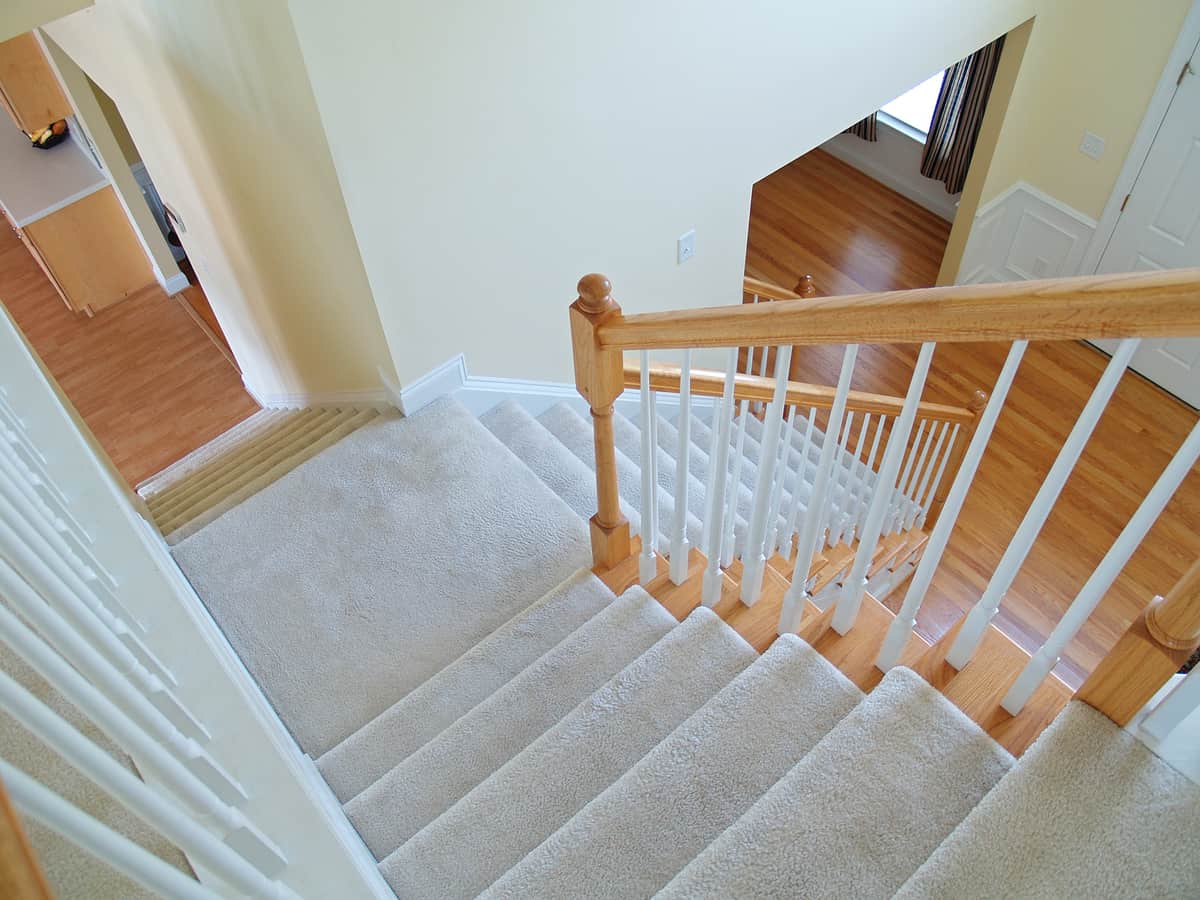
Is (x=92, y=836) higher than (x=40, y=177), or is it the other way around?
(x=92, y=836)

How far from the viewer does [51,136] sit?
6.67 meters

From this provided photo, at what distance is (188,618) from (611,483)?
1.04 m

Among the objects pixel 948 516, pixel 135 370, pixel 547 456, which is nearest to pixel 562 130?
pixel 547 456

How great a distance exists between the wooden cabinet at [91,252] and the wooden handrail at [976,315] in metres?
6.25

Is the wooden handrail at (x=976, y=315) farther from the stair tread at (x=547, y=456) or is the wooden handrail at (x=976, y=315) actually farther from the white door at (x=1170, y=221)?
the white door at (x=1170, y=221)

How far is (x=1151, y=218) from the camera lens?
490 cm

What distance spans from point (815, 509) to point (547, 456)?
5.99 ft

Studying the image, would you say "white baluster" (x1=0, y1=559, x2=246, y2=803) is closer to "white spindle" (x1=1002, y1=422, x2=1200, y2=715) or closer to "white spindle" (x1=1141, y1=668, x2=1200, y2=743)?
"white spindle" (x1=1002, y1=422, x2=1200, y2=715)

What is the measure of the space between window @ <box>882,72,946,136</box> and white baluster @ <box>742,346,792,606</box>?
529 cm

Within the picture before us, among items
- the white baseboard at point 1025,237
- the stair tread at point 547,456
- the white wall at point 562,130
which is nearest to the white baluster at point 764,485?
the stair tread at point 547,456

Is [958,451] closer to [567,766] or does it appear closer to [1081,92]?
[1081,92]

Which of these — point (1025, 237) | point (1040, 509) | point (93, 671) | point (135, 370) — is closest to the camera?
point (93, 671)

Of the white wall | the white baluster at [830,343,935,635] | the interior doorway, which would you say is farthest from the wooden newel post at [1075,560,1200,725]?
the interior doorway

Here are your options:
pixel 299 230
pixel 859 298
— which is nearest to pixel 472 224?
pixel 299 230
